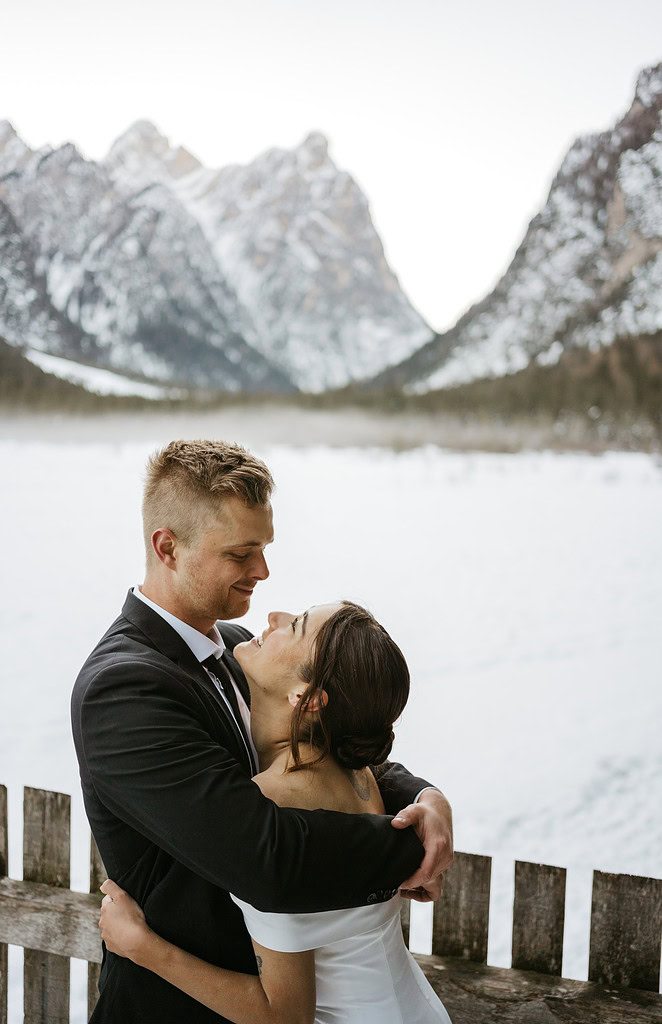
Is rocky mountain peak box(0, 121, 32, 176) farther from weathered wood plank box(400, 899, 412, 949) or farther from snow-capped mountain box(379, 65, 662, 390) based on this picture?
weathered wood plank box(400, 899, 412, 949)

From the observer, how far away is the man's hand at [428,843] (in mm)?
996

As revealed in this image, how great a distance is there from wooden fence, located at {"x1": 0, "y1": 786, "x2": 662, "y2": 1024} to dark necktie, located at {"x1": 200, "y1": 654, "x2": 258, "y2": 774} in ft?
1.85

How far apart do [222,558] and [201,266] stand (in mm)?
2730

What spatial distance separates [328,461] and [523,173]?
1318 millimetres

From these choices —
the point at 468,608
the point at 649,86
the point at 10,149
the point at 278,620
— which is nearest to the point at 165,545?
the point at 278,620

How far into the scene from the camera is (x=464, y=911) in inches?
58.1

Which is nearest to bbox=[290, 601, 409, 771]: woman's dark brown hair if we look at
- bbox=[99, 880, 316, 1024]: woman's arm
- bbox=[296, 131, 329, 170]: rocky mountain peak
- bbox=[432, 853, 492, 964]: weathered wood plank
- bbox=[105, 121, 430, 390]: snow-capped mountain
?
bbox=[99, 880, 316, 1024]: woman's arm

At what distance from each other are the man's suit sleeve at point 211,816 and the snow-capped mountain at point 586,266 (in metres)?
2.46

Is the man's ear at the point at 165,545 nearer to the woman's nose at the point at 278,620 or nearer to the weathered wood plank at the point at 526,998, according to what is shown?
the woman's nose at the point at 278,620

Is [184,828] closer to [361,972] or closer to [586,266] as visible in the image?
[361,972]

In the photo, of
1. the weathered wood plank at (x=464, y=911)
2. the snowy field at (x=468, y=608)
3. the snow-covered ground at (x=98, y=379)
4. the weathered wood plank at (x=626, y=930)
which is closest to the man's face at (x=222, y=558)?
the weathered wood plank at (x=464, y=911)

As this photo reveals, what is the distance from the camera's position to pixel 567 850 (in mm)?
2842

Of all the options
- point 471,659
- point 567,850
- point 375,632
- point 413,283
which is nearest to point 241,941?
point 375,632

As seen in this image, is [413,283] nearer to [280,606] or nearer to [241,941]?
[280,606]
